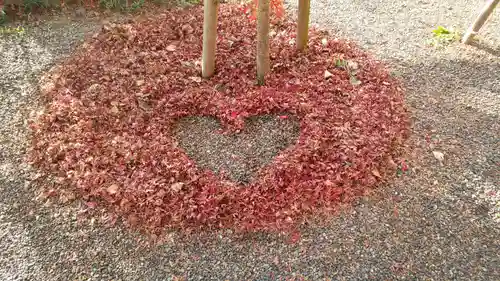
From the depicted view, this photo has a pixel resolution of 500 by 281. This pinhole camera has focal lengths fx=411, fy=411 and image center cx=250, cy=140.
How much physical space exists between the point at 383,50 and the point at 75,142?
3391mm

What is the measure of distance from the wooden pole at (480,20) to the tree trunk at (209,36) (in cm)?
293

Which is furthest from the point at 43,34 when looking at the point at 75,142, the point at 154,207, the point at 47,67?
the point at 154,207

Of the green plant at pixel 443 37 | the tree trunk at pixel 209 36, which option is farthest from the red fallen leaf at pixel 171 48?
the green plant at pixel 443 37

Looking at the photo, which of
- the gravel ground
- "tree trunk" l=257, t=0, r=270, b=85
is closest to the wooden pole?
the gravel ground

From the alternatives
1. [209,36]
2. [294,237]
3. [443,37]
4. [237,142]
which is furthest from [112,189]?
[443,37]

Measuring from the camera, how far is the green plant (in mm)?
4777

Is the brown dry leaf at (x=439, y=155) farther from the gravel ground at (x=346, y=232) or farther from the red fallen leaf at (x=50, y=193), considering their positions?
the red fallen leaf at (x=50, y=193)

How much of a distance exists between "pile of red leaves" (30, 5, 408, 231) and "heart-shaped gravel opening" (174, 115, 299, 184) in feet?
0.27

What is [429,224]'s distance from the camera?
3025mm

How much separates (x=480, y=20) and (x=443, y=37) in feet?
1.35

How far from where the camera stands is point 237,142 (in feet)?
11.7

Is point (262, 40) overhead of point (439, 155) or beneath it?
overhead

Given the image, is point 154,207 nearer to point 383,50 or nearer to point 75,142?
point 75,142

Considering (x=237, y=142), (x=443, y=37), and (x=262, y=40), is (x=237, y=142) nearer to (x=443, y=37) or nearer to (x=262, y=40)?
(x=262, y=40)
